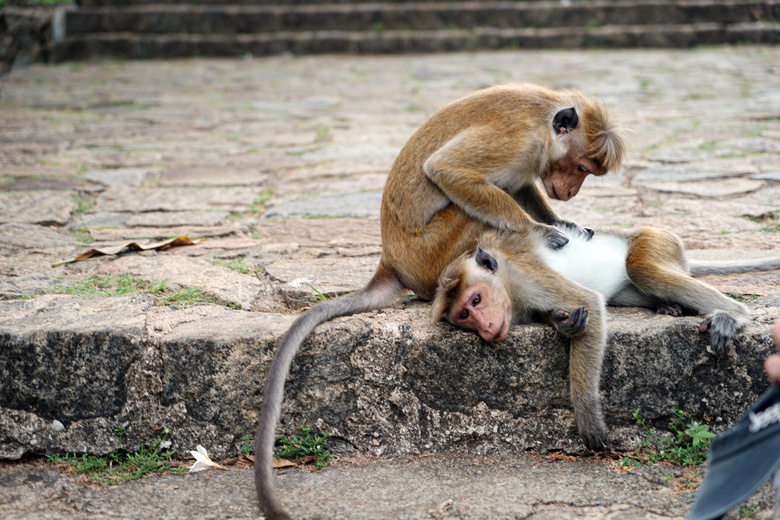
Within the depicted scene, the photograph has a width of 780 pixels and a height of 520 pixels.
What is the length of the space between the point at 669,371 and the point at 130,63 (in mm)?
11194

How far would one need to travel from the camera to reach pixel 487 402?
2.67m

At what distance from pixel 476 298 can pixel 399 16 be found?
36.4 ft

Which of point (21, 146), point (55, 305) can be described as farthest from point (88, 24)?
point (55, 305)

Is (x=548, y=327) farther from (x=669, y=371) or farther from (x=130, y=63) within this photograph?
(x=130, y=63)

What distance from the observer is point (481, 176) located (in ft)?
10.1

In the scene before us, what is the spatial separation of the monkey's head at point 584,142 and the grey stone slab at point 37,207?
115 inches

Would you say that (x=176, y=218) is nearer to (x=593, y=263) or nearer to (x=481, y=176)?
(x=481, y=176)

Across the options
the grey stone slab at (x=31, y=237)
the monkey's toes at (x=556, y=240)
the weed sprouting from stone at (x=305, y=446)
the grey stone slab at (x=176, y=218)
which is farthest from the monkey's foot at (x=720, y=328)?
the grey stone slab at (x=31, y=237)

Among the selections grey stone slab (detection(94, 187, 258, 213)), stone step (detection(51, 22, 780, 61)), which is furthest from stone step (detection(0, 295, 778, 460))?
stone step (detection(51, 22, 780, 61))

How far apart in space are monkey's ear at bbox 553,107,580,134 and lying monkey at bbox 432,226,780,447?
0.43 metres

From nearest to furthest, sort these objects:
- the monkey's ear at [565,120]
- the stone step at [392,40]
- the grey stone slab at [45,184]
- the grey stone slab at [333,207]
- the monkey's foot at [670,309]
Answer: the monkey's foot at [670,309] < the monkey's ear at [565,120] < the grey stone slab at [333,207] < the grey stone slab at [45,184] < the stone step at [392,40]

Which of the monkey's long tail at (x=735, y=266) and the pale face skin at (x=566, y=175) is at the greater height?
the pale face skin at (x=566, y=175)

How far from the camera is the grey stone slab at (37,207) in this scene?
446cm

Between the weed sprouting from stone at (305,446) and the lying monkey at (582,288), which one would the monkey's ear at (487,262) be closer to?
the lying monkey at (582,288)
